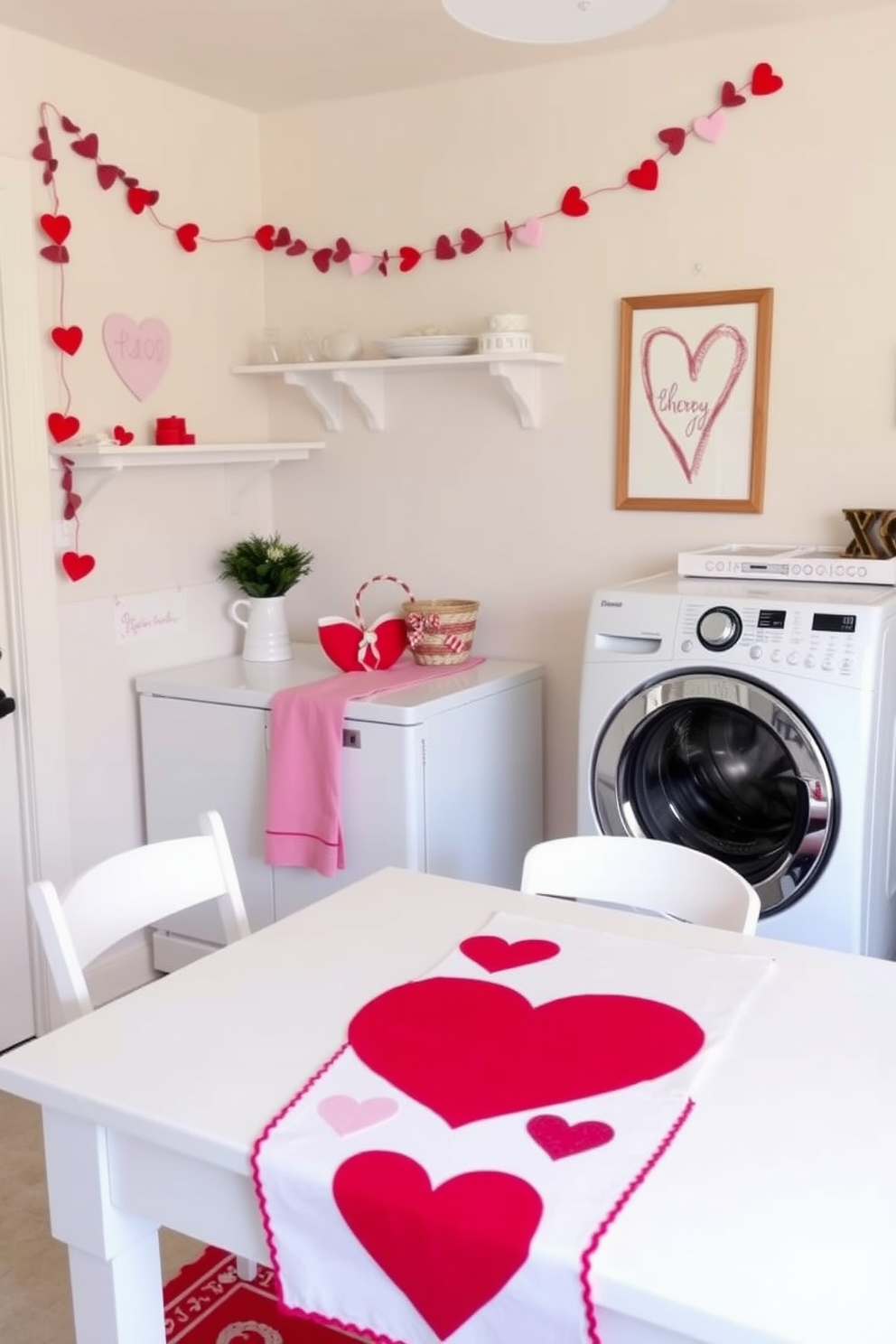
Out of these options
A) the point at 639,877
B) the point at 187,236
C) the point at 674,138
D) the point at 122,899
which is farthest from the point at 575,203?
the point at 122,899

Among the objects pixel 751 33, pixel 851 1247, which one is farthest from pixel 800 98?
pixel 851 1247

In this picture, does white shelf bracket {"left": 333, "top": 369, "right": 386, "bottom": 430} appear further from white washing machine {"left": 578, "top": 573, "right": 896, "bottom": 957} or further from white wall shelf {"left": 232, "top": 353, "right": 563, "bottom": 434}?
white washing machine {"left": 578, "top": 573, "right": 896, "bottom": 957}

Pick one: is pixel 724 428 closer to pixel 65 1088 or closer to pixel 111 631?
pixel 111 631

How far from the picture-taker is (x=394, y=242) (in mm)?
3490

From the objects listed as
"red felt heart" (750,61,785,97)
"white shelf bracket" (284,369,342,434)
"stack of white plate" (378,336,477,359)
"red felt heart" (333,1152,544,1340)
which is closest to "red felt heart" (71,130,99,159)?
"white shelf bracket" (284,369,342,434)

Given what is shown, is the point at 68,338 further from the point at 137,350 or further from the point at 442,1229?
the point at 442,1229

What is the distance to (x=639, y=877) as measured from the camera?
1.98 meters

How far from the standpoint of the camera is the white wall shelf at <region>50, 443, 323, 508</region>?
299 cm

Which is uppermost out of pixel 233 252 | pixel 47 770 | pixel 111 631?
pixel 233 252

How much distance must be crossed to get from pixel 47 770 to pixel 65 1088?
1870 mm

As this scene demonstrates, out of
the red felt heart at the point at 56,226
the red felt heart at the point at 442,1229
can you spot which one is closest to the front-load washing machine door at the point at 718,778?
the red felt heart at the point at 442,1229

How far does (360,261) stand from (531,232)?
0.51 metres

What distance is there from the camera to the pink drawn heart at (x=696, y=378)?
121 inches

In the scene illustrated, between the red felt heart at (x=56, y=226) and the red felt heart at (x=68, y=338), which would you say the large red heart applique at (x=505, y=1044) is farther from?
the red felt heart at (x=56, y=226)
